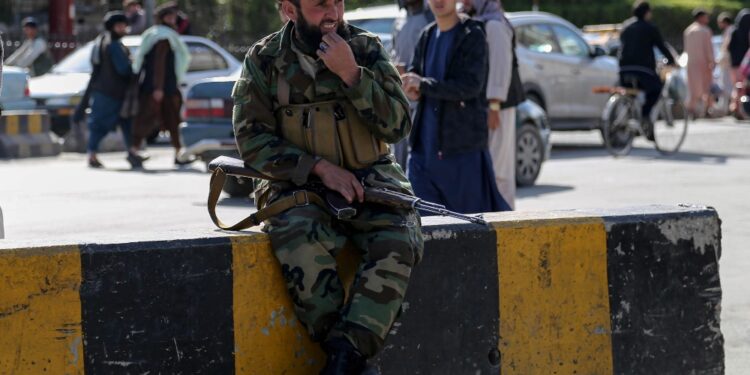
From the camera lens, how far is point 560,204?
37.3 ft

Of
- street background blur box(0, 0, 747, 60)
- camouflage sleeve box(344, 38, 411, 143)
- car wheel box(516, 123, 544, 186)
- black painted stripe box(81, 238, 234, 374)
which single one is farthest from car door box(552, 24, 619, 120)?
black painted stripe box(81, 238, 234, 374)

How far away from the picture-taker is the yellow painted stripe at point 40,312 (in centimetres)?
418

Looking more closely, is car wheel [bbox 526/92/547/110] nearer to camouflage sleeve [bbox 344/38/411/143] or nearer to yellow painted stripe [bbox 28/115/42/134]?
yellow painted stripe [bbox 28/115/42/134]

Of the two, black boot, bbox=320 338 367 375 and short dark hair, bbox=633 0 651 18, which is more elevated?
black boot, bbox=320 338 367 375

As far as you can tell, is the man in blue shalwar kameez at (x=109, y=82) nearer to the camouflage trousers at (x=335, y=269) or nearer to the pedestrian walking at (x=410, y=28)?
the pedestrian walking at (x=410, y=28)

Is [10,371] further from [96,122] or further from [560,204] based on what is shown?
[96,122]

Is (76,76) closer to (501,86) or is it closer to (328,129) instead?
(501,86)

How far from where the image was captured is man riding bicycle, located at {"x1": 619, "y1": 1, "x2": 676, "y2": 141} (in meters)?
16.2

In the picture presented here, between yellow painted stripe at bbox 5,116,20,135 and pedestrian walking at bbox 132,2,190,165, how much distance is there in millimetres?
2346

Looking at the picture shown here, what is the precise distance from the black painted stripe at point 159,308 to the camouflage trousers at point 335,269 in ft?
0.63

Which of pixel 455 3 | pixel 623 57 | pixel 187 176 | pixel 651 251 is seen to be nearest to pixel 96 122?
pixel 187 176

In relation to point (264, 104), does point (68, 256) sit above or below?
below

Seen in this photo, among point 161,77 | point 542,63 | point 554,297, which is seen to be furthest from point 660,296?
point 542,63

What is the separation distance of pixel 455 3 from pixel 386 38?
892cm
